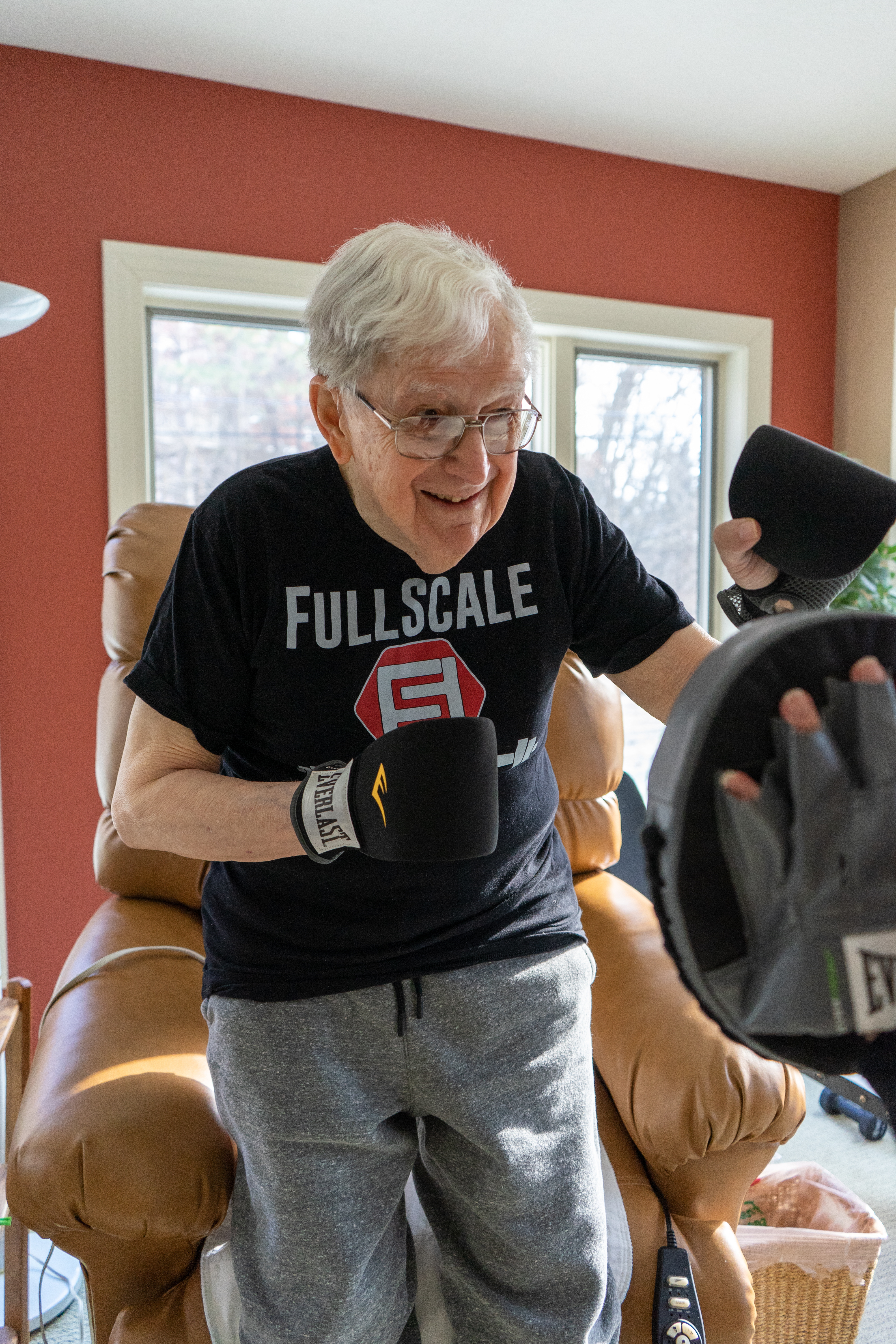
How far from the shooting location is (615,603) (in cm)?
105

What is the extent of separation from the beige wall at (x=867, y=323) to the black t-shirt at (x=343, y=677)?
2575mm

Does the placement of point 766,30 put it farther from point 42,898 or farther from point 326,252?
point 42,898

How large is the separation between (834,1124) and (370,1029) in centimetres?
173

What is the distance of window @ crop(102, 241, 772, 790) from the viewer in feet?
8.00

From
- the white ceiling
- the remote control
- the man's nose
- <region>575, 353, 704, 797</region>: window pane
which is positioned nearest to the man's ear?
the man's nose

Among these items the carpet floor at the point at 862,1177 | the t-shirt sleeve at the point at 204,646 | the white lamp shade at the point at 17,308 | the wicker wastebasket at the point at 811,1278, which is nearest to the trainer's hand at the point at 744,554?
the t-shirt sleeve at the point at 204,646

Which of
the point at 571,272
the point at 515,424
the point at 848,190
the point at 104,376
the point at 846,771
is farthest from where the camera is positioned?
the point at 848,190

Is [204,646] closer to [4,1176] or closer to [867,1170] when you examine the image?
[4,1176]

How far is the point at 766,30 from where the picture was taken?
7.48ft

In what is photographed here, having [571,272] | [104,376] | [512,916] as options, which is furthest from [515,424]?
[571,272]

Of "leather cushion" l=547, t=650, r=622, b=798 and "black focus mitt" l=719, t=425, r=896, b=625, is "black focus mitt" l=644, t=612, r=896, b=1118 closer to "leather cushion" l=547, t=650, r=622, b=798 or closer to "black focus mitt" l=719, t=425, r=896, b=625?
"black focus mitt" l=719, t=425, r=896, b=625

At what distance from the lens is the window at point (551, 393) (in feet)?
8.00

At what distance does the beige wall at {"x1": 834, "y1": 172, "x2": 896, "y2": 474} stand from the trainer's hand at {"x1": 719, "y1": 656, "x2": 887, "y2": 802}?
9.90ft

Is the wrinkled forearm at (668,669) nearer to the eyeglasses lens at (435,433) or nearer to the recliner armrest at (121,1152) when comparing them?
the eyeglasses lens at (435,433)
